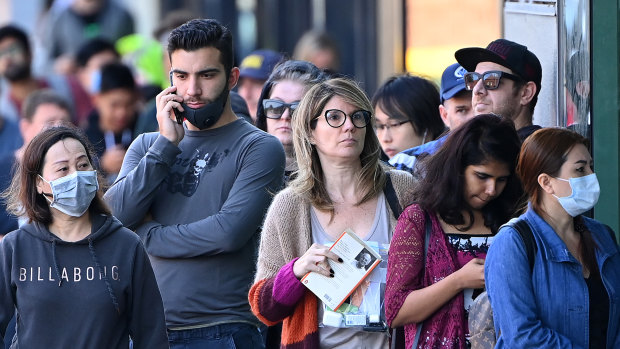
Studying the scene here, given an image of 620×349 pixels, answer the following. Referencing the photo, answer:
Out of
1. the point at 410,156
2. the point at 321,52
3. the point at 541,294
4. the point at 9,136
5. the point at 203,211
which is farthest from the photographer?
the point at 321,52

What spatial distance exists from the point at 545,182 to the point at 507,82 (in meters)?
1.33

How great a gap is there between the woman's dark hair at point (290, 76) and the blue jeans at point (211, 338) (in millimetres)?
1634

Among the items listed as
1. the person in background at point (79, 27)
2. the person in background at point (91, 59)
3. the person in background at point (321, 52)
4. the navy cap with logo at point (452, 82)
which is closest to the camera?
the navy cap with logo at point (452, 82)

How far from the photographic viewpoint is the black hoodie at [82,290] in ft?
17.1

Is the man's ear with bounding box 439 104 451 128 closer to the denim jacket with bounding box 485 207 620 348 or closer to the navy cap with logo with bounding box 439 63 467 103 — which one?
the navy cap with logo with bounding box 439 63 467 103

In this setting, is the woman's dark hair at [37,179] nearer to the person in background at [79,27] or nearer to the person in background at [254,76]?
the person in background at [254,76]

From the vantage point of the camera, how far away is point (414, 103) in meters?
7.25

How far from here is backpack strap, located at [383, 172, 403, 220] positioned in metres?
5.51

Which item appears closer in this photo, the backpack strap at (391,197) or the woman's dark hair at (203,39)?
the backpack strap at (391,197)

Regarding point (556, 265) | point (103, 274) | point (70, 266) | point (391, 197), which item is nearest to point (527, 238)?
point (556, 265)

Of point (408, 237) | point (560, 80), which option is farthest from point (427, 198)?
point (560, 80)

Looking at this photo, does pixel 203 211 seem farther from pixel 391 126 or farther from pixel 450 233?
pixel 391 126

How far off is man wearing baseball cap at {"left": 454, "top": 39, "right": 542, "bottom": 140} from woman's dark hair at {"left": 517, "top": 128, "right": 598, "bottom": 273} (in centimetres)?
112

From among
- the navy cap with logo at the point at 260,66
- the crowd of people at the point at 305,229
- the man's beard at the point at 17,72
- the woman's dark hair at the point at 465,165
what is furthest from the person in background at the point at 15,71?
the woman's dark hair at the point at 465,165
